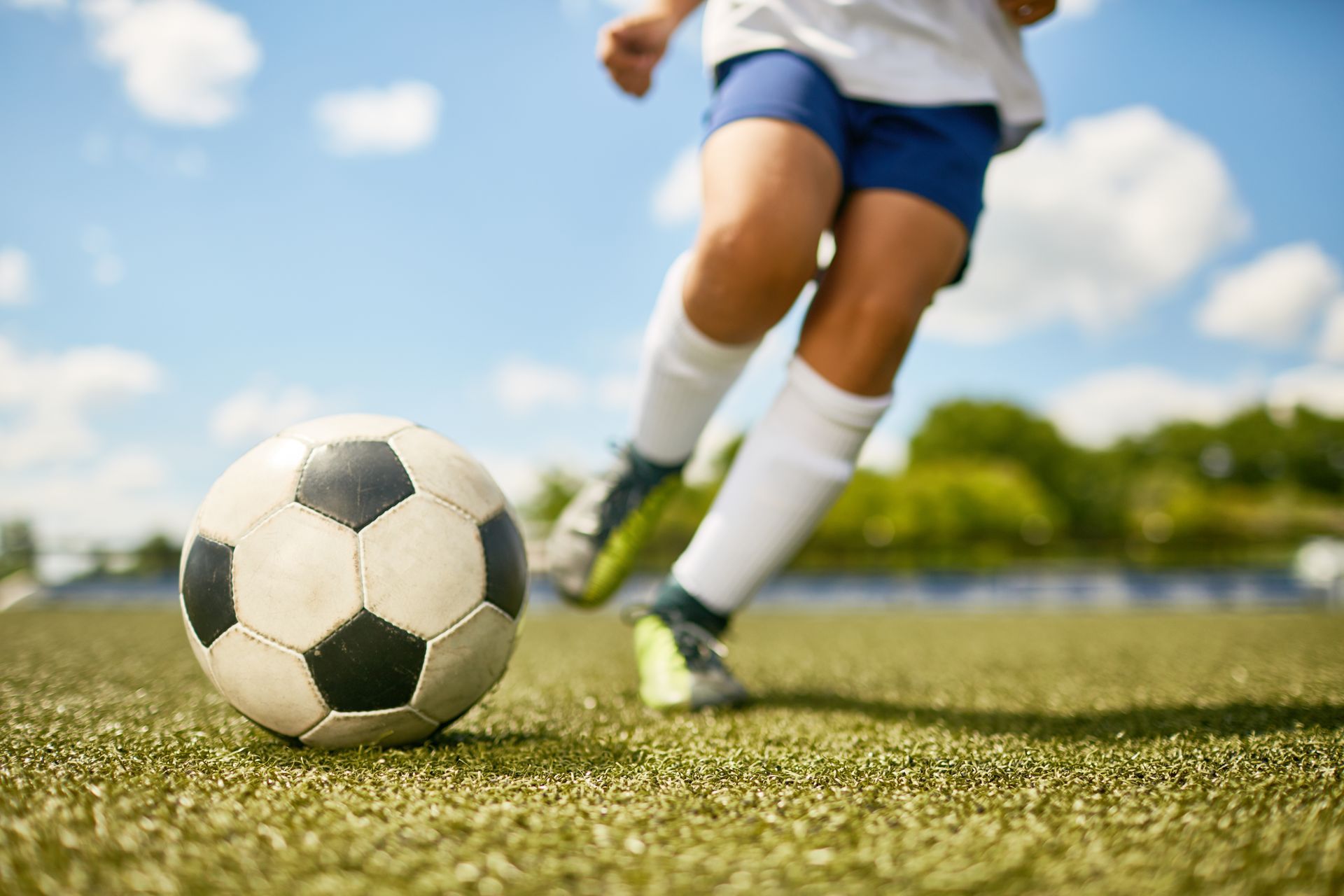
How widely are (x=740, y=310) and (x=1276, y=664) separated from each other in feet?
7.77

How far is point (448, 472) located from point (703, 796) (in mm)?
715

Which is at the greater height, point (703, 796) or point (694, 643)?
point (703, 796)

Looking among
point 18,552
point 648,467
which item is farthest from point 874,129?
point 18,552

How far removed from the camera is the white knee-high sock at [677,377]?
2.00 meters

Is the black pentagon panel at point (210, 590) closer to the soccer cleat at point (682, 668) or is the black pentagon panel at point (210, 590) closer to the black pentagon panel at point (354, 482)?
the black pentagon panel at point (354, 482)

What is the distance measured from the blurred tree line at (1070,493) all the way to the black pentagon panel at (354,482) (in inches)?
1049

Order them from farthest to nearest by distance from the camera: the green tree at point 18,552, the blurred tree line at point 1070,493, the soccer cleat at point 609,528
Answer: the blurred tree line at point 1070,493, the green tree at point 18,552, the soccer cleat at point 609,528

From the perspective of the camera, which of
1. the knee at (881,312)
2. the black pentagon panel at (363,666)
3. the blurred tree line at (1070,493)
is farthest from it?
the blurred tree line at (1070,493)

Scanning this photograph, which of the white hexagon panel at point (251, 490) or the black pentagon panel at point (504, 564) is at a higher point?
the white hexagon panel at point (251, 490)

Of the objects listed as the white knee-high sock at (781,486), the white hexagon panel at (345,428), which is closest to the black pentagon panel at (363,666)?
the white hexagon panel at (345,428)

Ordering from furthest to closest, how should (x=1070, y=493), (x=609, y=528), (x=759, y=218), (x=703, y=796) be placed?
(x=1070, y=493) < (x=609, y=528) < (x=759, y=218) < (x=703, y=796)

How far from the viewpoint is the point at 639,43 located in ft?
6.87

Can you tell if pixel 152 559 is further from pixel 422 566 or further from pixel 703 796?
pixel 703 796

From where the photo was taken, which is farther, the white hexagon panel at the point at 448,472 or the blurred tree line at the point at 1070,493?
the blurred tree line at the point at 1070,493
